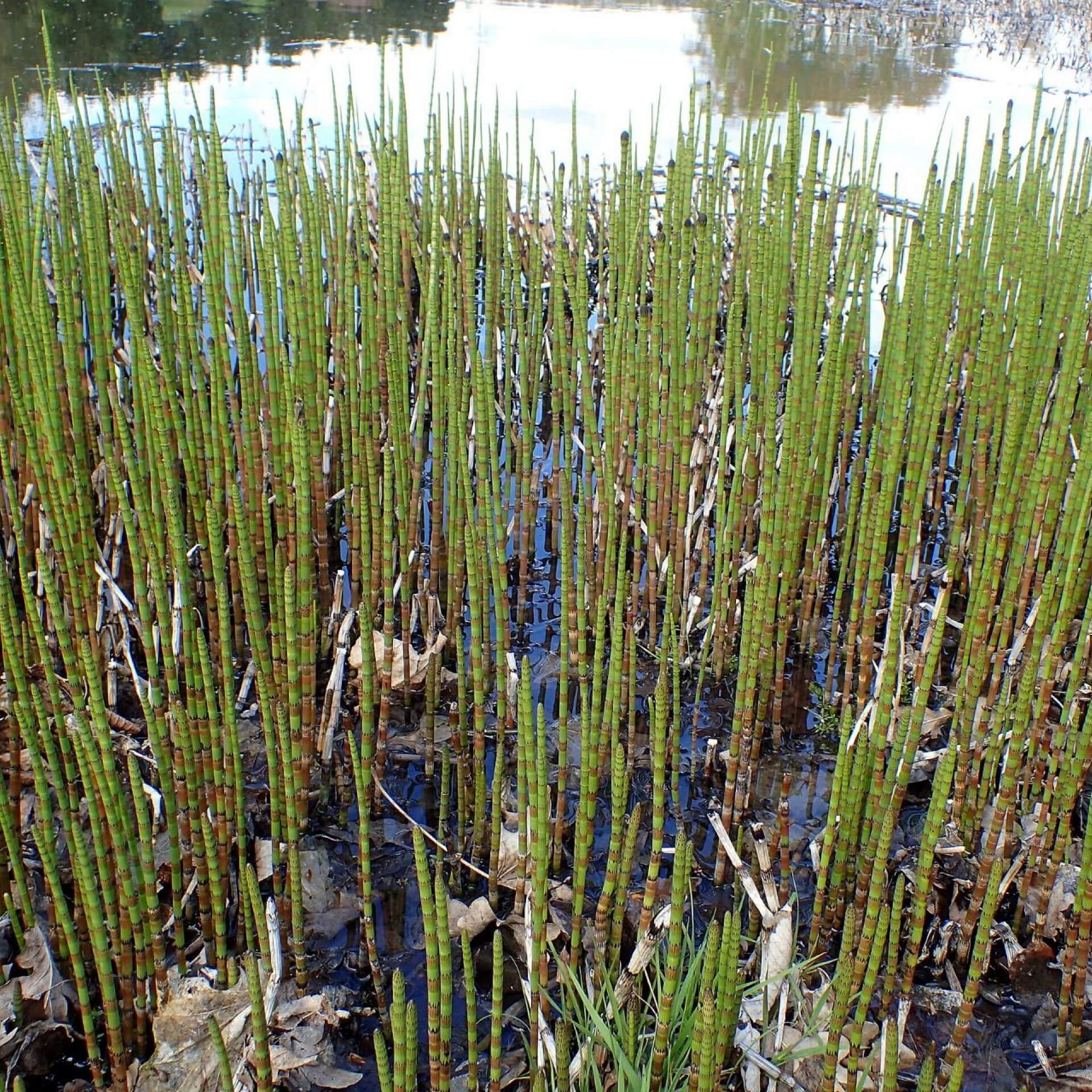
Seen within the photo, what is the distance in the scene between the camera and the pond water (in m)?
5.99

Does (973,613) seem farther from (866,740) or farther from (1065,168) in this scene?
(1065,168)

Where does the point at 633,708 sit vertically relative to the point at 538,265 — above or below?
below

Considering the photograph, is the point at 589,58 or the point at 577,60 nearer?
Answer: the point at 577,60

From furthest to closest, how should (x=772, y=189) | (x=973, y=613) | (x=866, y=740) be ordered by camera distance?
(x=772, y=189), (x=973, y=613), (x=866, y=740)

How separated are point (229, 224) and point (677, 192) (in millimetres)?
812

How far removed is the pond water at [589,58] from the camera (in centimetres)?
599

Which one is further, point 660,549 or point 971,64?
point 971,64

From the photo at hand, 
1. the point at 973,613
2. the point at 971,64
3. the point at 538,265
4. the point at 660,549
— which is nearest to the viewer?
the point at 973,613

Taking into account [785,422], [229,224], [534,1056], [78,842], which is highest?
[229,224]

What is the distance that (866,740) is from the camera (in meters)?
1.28

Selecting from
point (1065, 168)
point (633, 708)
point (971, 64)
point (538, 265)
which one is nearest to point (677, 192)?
point (538, 265)

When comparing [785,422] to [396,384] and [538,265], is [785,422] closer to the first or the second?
[396,384]

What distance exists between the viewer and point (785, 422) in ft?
5.43

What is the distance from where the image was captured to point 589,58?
26.8 feet
